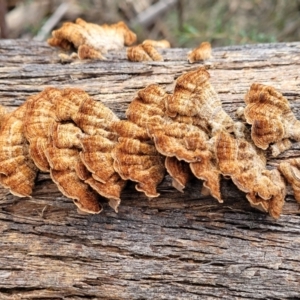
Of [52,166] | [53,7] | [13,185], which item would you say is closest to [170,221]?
[52,166]

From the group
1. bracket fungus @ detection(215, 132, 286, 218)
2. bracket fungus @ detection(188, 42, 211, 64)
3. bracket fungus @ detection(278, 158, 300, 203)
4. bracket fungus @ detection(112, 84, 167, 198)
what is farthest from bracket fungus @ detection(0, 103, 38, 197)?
bracket fungus @ detection(278, 158, 300, 203)

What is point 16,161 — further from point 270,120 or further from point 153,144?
point 270,120

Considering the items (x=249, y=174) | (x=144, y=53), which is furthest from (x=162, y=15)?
(x=249, y=174)

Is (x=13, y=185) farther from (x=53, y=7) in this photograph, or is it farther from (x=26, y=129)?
(x=53, y=7)

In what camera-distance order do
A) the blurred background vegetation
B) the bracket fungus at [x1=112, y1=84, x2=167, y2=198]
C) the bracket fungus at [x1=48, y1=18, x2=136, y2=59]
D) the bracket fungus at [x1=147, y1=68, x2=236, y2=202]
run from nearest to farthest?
the bracket fungus at [x1=147, y1=68, x2=236, y2=202] < the bracket fungus at [x1=112, y1=84, x2=167, y2=198] < the bracket fungus at [x1=48, y1=18, x2=136, y2=59] < the blurred background vegetation

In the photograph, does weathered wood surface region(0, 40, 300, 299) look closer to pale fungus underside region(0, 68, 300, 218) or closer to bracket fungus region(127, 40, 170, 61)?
pale fungus underside region(0, 68, 300, 218)

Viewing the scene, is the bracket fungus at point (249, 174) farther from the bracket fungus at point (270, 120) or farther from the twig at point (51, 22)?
the twig at point (51, 22)
